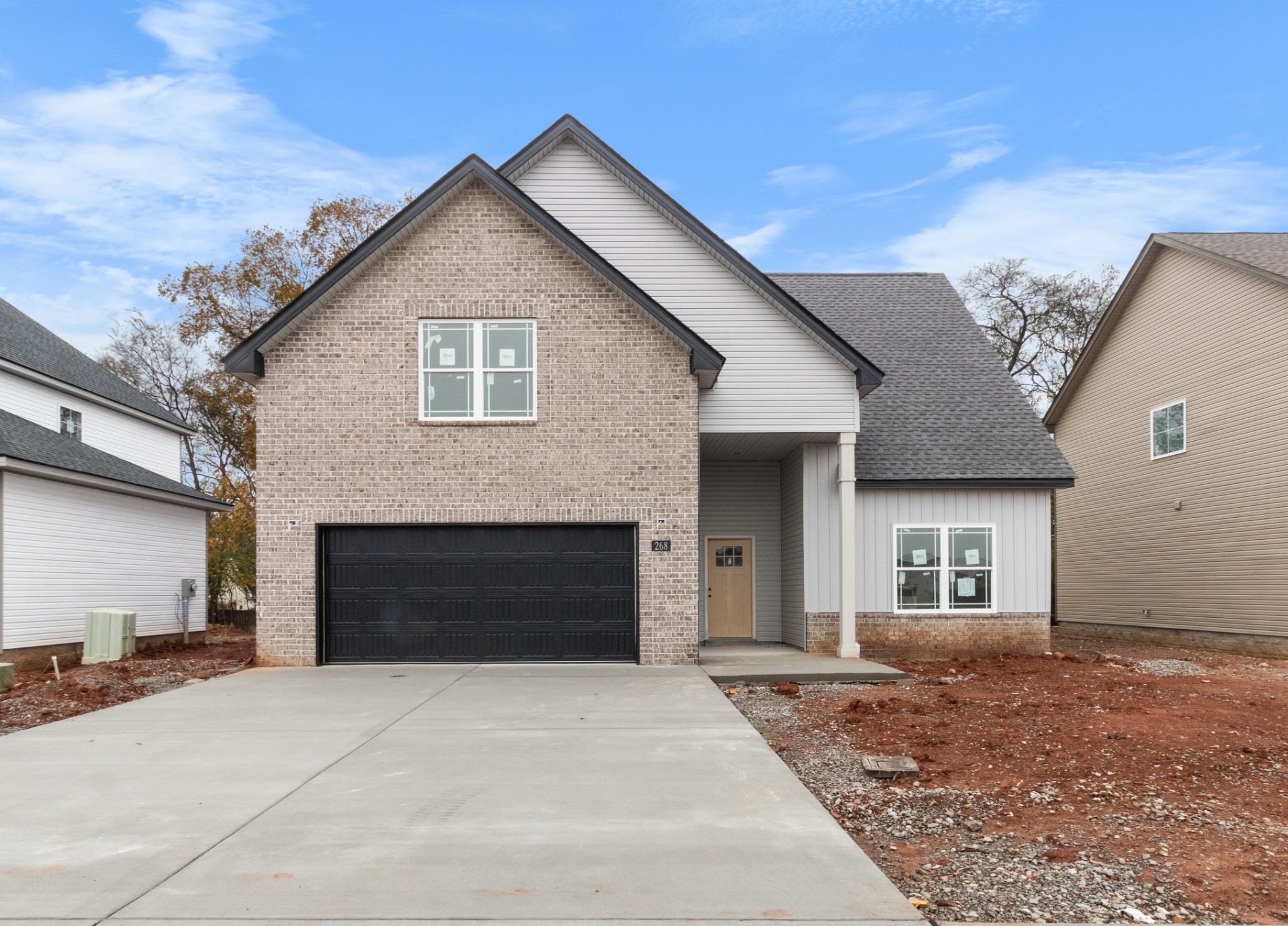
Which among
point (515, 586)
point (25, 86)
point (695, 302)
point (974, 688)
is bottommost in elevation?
point (974, 688)

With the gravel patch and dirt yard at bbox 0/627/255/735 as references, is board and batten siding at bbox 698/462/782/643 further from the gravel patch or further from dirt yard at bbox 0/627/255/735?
dirt yard at bbox 0/627/255/735

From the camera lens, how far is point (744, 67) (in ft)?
81.7

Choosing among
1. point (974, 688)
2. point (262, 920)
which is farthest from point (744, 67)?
point (262, 920)

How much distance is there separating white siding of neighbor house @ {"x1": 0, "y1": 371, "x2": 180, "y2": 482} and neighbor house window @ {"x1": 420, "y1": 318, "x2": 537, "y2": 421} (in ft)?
36.6

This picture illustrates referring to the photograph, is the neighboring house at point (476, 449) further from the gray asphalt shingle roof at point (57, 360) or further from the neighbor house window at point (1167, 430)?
the neighbor house window at point (1167, 430)

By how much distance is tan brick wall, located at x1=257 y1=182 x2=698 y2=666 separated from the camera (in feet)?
47.7

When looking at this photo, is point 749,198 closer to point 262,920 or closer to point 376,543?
point 376,543

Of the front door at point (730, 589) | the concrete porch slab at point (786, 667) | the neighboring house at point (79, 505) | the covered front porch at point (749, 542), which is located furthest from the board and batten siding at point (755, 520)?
the neighboring house at point (79, 505)

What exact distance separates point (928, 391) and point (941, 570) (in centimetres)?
400

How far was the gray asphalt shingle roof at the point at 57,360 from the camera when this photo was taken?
2097 centimetres

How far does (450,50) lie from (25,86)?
10393mm

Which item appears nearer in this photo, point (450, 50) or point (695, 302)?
point (695, 302)

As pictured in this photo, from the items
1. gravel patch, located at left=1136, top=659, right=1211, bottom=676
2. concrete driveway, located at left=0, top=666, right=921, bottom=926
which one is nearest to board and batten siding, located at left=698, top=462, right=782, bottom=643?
gravel patch, located at left=1136, top=659, right=1211, bottom=676

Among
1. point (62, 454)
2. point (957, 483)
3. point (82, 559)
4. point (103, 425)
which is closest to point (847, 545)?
point (957, 483)
